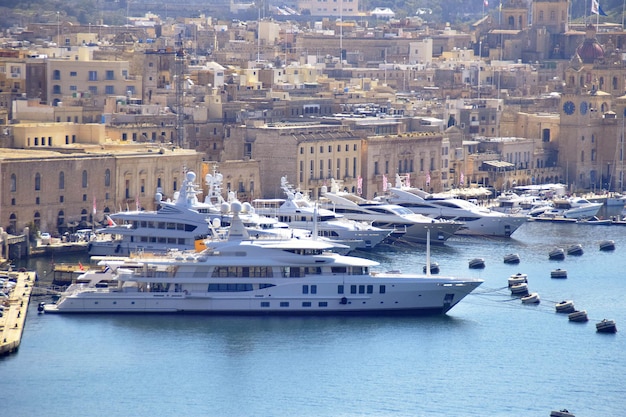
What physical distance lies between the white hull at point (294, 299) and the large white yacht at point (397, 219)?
18768mm

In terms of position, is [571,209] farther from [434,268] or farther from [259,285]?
[259,285]

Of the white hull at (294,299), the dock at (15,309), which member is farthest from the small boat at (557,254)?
the dock at (15,309)

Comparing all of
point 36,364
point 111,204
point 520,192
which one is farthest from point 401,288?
point 520,192

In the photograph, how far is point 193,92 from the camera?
107m

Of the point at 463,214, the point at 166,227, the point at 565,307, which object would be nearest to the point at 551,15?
the point at 463,214

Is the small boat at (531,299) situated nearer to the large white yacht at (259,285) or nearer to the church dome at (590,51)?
the large white yacht at (259,285)

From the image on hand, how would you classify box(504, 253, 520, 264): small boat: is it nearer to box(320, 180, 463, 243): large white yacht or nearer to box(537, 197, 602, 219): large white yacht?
box(320, 180, 463, 243): large white yacht

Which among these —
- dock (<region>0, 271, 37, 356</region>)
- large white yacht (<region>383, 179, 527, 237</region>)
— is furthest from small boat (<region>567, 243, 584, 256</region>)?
dock (<region>0, 271, 37, 356</region>)

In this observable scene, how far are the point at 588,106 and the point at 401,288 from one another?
1898 inches

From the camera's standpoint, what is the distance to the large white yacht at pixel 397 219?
87938 mm

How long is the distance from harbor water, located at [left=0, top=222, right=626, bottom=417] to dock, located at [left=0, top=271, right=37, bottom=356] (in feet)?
1.21

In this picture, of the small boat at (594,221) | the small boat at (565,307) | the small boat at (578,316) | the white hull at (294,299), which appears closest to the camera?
the white hull at (294,299)

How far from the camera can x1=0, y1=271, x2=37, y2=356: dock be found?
6166 centimetres

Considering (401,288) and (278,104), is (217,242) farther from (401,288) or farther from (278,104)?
(278,104)
